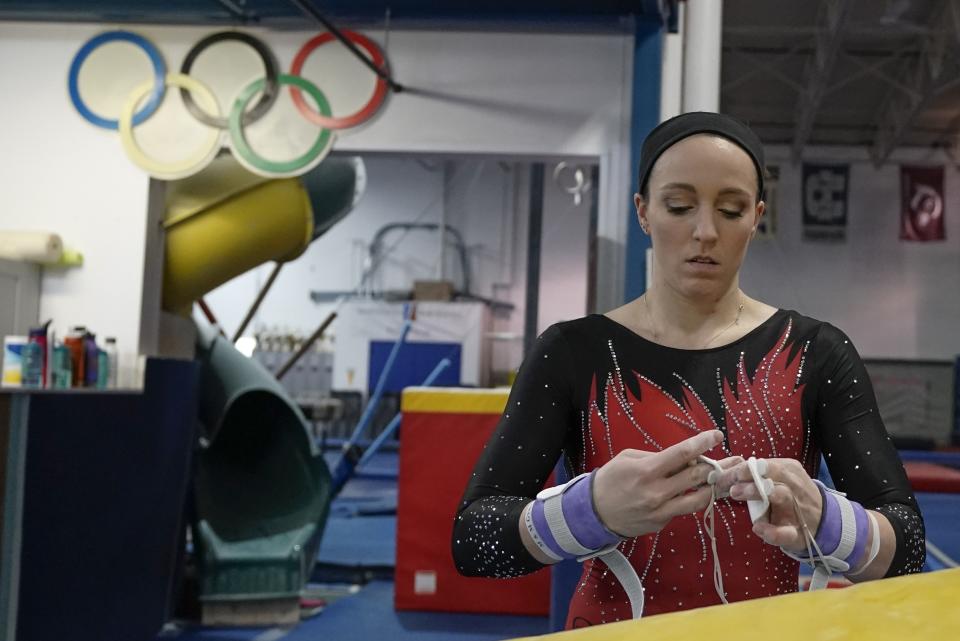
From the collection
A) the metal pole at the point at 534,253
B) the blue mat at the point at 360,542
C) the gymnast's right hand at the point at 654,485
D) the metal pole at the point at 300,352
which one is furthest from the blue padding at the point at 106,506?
the metal pole at the point at 534,253

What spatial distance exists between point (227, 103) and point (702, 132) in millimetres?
3489

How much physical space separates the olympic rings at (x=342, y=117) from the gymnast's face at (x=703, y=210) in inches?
128

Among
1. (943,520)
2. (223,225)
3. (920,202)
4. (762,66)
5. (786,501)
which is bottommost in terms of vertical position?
(943,520)

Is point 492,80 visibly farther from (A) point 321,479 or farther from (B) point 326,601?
(B) point 326,601

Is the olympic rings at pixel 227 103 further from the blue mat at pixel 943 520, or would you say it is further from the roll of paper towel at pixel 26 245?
the blue mat at pixel 943 520

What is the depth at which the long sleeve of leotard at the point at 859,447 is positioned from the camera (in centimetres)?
124

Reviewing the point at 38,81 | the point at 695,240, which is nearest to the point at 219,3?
the point at 38,81

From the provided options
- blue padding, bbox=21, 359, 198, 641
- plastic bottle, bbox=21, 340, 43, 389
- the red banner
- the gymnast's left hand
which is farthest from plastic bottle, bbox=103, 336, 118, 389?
the red banner

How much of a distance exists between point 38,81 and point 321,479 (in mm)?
2370

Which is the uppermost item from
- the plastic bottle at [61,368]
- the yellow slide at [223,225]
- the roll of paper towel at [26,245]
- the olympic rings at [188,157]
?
the olympic rings at [188,157]

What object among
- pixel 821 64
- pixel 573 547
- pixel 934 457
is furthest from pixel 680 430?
pixel 934 457

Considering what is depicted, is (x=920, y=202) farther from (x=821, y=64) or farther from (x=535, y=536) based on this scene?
(x=535, y=536)

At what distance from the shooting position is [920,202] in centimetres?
1504

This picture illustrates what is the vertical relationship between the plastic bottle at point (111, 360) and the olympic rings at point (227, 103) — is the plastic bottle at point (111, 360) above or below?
below
